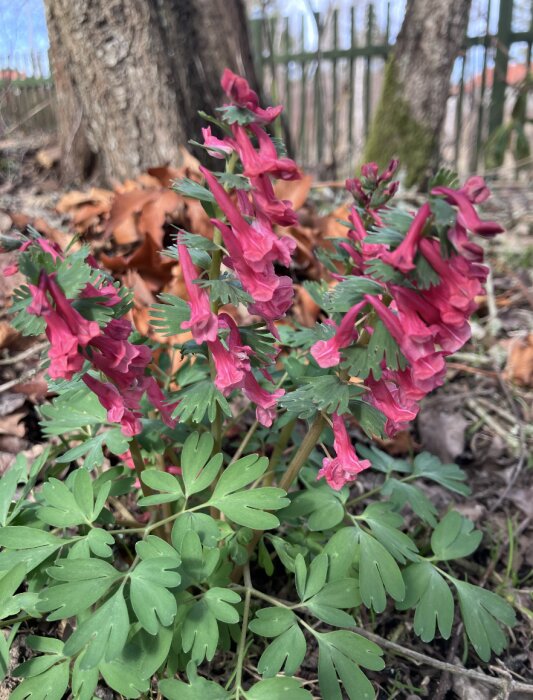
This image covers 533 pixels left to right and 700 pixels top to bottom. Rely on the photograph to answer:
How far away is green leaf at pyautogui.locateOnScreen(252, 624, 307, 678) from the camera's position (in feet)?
3.57

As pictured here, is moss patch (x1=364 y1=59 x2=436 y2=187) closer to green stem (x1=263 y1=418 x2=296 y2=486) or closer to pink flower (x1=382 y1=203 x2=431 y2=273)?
green stem (x1=263 y1=418 x2=296 y2=486)

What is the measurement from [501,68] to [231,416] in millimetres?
7001

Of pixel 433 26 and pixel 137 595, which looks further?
pixel 433 26

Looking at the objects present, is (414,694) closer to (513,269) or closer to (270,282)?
(270,282)

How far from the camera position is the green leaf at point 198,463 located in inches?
48.8

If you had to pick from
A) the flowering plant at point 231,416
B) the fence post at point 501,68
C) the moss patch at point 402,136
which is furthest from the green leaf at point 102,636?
the fence post at point 501,68

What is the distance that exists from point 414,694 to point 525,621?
0.45 metres

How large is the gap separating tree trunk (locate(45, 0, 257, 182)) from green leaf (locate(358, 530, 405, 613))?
8.22 ft

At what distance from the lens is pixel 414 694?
1399mm

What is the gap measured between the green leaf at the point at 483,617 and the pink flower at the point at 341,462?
17.6 inches

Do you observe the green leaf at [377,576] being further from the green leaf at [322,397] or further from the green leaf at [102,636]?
the green leaf at [102,636]

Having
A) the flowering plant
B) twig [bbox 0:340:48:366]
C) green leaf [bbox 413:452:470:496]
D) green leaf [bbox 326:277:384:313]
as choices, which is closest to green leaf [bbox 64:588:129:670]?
the flowering plant

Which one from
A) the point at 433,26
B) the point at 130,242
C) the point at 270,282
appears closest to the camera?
the point at 270,282

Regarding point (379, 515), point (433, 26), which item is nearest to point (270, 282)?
point (379, 515)
